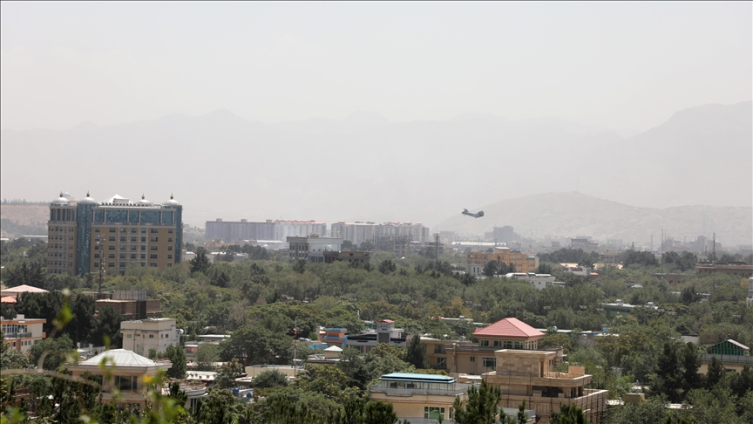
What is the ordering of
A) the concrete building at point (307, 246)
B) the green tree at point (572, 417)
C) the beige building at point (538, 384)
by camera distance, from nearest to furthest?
the green tree at point (572, 417) < the beige building at point (538, 384) < the concrete building at point (307, 246)

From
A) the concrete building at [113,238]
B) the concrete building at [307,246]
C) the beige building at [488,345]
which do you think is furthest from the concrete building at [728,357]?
the concrete building at [307,246]

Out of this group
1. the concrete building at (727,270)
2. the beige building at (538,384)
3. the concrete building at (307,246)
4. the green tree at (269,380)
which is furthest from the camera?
the concrete building at (307,246)

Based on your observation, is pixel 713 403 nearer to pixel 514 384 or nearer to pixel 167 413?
pixel 514 384

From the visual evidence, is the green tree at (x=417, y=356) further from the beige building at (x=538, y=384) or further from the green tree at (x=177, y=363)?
the beige building at (x=538, y=384)

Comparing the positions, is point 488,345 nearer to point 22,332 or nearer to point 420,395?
point 420,395

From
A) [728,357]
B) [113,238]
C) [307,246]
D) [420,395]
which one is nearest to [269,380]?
[420,395]

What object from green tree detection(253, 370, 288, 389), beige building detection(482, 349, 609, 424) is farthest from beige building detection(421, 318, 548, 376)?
beige building detection(482, 349, 609, 424)
